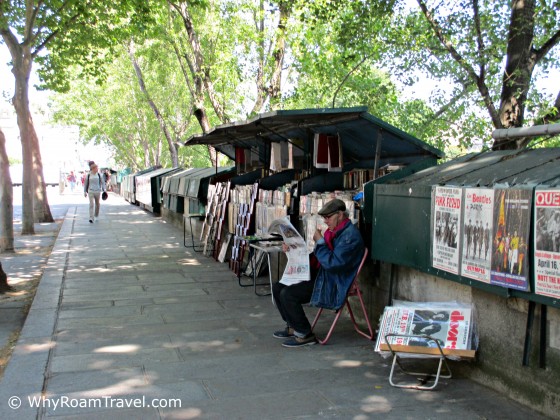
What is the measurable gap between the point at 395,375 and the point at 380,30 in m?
10.8

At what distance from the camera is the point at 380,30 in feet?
46.0

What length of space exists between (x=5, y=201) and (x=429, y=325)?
31.0 ft

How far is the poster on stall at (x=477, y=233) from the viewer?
428 centimetres

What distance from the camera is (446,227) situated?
4762mm

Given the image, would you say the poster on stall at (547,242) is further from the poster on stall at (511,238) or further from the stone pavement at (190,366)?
the stone pavement at (190,366)

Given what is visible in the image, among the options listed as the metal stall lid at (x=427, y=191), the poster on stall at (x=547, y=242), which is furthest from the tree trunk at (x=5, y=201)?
the poster on stall at (x=547, y=242)

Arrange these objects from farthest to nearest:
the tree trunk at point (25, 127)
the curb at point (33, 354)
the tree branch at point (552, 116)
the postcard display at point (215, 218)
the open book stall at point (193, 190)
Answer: the tree trunk at point (25, 127)
the open book stall at point (193, 190)
the postcard display at point (215, 218)
the tree branch at point (552, 116)
the curb at point (33, 354)

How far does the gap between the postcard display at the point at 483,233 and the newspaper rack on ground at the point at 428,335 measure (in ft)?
1.15

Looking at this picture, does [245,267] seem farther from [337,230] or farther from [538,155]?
[538,155]

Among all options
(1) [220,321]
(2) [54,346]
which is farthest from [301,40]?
(2) [54,346]

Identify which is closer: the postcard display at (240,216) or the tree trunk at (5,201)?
the postcard display at (240,216)

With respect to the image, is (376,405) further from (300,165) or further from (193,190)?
(193,190)

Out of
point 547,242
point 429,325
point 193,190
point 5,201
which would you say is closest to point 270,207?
point 429,325

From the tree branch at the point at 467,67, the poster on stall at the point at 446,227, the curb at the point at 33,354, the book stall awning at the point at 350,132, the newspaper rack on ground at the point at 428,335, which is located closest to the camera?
the curb at the point at 33,354
